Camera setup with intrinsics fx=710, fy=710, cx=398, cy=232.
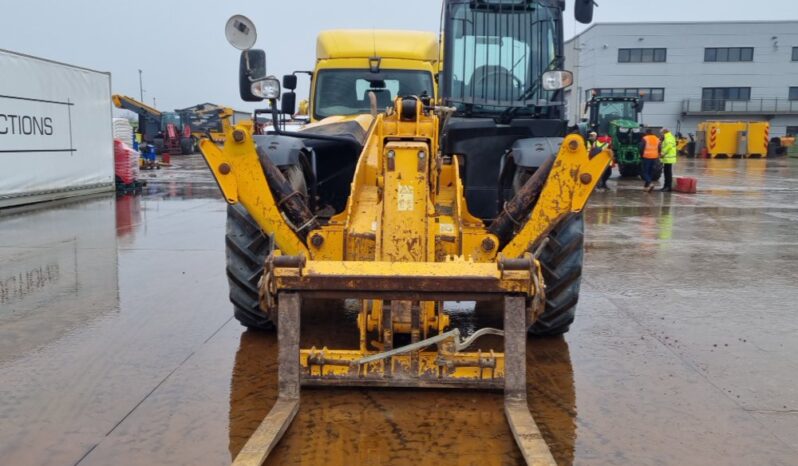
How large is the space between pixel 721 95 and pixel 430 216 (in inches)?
2037

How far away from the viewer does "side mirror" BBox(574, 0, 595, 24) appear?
18.8 feet

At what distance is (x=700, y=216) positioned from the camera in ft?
42.7

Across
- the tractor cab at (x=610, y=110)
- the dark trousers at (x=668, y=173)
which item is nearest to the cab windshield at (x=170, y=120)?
the tractor cab at (x=610, y=110)

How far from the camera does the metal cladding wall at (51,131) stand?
13.5 metres

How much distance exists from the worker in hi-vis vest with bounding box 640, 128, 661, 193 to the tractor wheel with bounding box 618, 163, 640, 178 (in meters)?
4.48

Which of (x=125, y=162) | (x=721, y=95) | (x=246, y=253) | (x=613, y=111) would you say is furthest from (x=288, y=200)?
(x=721, y=95)

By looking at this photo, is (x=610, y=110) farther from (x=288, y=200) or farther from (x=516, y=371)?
(x=516, y=371)

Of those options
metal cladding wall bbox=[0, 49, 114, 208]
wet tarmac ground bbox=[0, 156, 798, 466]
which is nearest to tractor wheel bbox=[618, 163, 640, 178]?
wet tarmac ground bbox=[0, 156, 798, 466]

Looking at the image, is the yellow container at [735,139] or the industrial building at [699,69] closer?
the yellow container at [735,139]

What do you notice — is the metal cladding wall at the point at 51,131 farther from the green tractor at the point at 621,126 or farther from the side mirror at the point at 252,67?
the green tractor at the point at 621,126

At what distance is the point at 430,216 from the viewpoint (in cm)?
425

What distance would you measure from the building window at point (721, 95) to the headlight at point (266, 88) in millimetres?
50253

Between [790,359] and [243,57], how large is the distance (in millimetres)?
4374

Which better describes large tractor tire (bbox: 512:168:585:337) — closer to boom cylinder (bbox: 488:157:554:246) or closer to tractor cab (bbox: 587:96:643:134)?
boom cylinder (bbox: 488:157:554:246)
